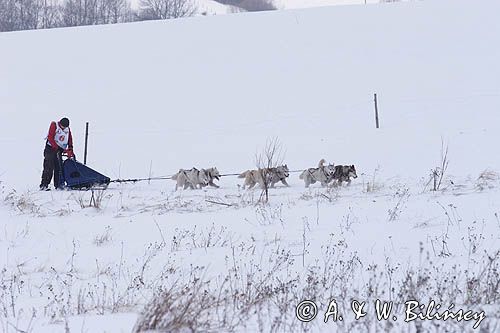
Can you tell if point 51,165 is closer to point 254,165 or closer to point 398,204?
point 254,165

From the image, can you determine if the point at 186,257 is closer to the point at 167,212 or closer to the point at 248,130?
the point at 167,212

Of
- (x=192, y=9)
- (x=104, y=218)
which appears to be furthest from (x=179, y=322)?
(x=192, y=9)

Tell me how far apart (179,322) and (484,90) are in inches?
915

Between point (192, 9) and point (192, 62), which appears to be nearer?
point (192, 62)

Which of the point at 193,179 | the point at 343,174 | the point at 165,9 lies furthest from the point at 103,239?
the point at 165,9

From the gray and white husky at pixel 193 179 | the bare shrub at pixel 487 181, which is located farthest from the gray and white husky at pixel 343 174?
the gray and white husky at pixel 193 179

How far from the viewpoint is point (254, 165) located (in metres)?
18.9

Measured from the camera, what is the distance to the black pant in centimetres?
1412

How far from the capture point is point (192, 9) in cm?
7075

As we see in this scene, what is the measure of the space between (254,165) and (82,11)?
2193 inches

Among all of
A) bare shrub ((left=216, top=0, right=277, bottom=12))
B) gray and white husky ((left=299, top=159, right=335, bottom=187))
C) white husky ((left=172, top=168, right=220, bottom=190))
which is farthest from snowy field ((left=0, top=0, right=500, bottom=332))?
bare shrub ((left=216, top=0, right=277, bottom=12))

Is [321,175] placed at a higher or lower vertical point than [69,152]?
lower

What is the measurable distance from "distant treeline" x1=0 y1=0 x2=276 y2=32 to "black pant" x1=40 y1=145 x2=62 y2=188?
2187 inches

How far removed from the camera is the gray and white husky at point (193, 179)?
1401cm
